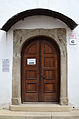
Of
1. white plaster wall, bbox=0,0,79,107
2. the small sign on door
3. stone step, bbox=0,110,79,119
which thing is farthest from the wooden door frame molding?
stone step, bbox=0,110,79,119

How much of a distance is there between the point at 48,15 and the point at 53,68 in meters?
1.86

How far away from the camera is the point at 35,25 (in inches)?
305

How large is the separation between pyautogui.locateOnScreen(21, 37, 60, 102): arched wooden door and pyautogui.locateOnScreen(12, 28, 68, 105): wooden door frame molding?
289 mm

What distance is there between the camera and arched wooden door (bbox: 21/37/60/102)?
7875mm

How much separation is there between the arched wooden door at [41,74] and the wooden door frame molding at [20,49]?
29 centimetres

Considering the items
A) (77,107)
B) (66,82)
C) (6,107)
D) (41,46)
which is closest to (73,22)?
A: (41,46)

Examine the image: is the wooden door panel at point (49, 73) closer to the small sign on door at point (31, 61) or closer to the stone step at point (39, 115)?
the small sign on door at point (31, 61)

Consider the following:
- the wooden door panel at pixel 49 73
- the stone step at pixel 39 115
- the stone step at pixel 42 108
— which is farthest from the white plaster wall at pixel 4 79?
the wooden door panel at pixel 49 73

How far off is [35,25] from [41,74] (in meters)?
1.74

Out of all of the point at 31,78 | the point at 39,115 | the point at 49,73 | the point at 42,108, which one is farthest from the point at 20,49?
the point at 39,115

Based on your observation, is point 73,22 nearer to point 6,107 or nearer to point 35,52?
point 35,52

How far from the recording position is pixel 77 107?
296 inches

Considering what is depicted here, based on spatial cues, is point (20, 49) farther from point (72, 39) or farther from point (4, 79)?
point (72, 39)

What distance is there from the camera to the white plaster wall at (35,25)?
7594 millimetres
